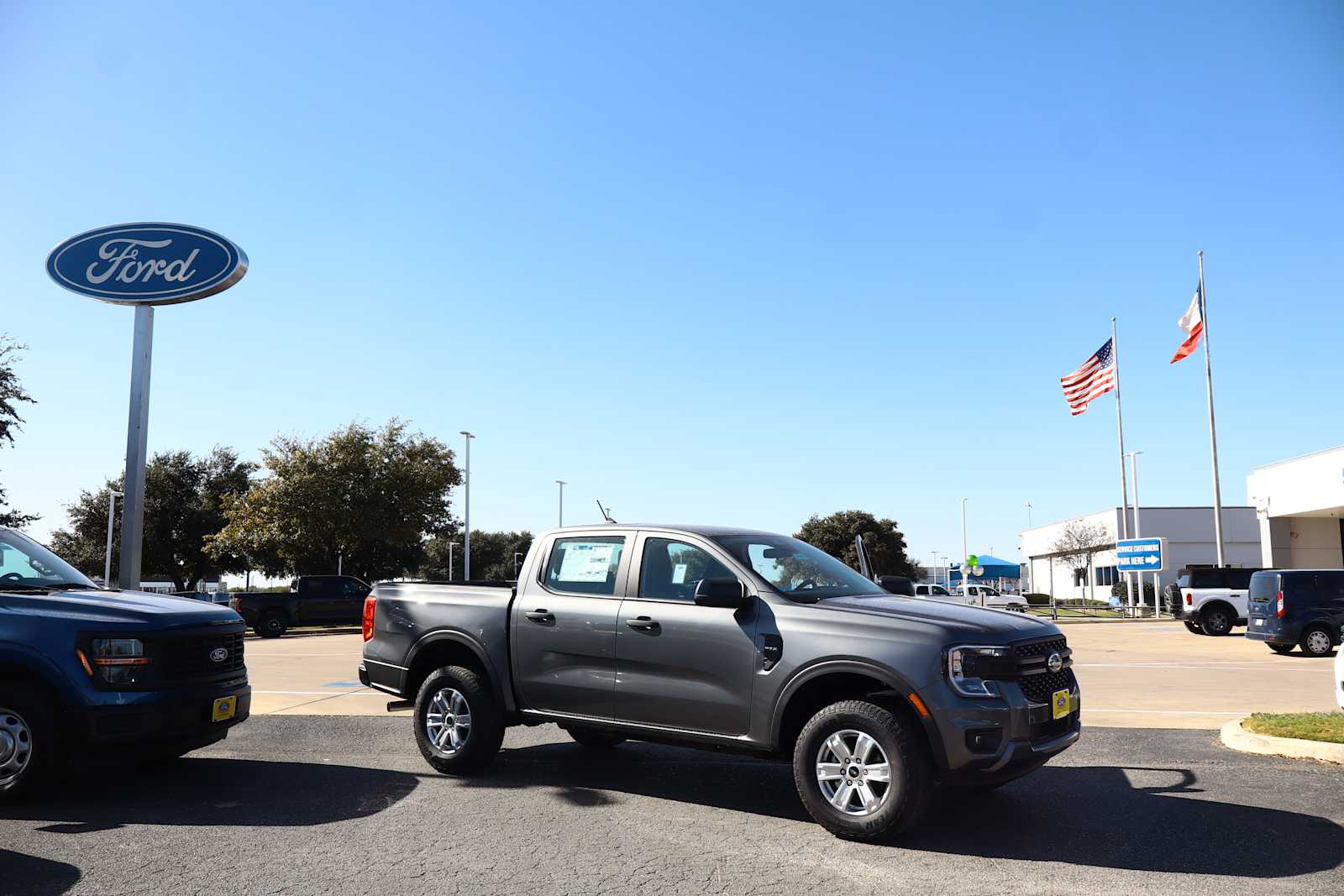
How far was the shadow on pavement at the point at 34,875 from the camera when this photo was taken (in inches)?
185

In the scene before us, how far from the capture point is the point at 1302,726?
27.4ft

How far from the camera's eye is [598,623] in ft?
22.4

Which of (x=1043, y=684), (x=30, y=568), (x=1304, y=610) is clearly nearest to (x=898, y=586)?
(x=1043, y=684)

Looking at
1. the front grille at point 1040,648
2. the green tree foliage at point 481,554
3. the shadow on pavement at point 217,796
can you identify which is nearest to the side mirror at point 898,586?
the front grille at point 1040,648

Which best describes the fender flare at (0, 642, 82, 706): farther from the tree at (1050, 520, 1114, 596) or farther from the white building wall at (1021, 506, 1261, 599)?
the white building wall at (1021, 506, 1261, 599)

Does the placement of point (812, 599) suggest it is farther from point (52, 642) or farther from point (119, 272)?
point (119, 272)

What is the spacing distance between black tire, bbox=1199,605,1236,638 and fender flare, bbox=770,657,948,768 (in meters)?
23.5

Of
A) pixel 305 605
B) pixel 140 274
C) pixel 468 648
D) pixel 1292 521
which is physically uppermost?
pixel 140 274

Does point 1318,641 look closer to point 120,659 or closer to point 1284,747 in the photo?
point 1284,747

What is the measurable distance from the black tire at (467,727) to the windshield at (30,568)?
112 inches

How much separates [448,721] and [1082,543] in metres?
58.6

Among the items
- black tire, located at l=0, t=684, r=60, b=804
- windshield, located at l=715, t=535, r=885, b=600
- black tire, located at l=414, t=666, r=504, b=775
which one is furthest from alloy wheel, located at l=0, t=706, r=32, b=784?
windshield, located at l=715, t=535, r=885, b=600

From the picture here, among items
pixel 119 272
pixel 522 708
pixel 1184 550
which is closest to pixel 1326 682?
pixel 522 708

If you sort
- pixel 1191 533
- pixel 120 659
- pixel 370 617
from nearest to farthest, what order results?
pixel 120 659 → pixel 370 617 → pixel 1191 533
